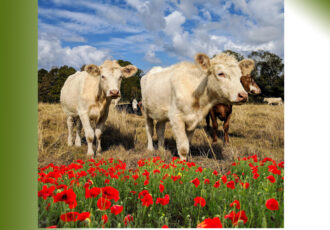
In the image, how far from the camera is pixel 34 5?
Result: 331 cm

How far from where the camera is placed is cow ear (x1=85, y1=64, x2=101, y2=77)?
6.10 meters

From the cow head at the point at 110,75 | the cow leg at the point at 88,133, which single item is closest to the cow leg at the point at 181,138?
the cow head at the point at 110,75

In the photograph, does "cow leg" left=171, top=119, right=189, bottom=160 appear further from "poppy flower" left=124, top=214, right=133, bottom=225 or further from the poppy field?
"poppy flower" left=124, top=214, right=133, bottom=225

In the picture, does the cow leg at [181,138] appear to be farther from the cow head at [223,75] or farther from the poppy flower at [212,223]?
the poppy flower at [212,223]

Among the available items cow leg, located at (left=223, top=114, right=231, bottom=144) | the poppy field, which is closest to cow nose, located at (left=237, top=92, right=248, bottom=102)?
the poppy field

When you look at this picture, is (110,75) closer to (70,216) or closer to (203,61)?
(203,61)

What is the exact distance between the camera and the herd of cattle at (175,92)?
4.67 meters

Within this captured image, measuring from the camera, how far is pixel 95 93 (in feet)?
21.4

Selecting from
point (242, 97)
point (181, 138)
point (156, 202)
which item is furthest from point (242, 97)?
point (156, 202)

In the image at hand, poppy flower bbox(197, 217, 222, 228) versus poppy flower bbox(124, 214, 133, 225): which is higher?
poppy flower bbox(197, 217, 222, 228)
